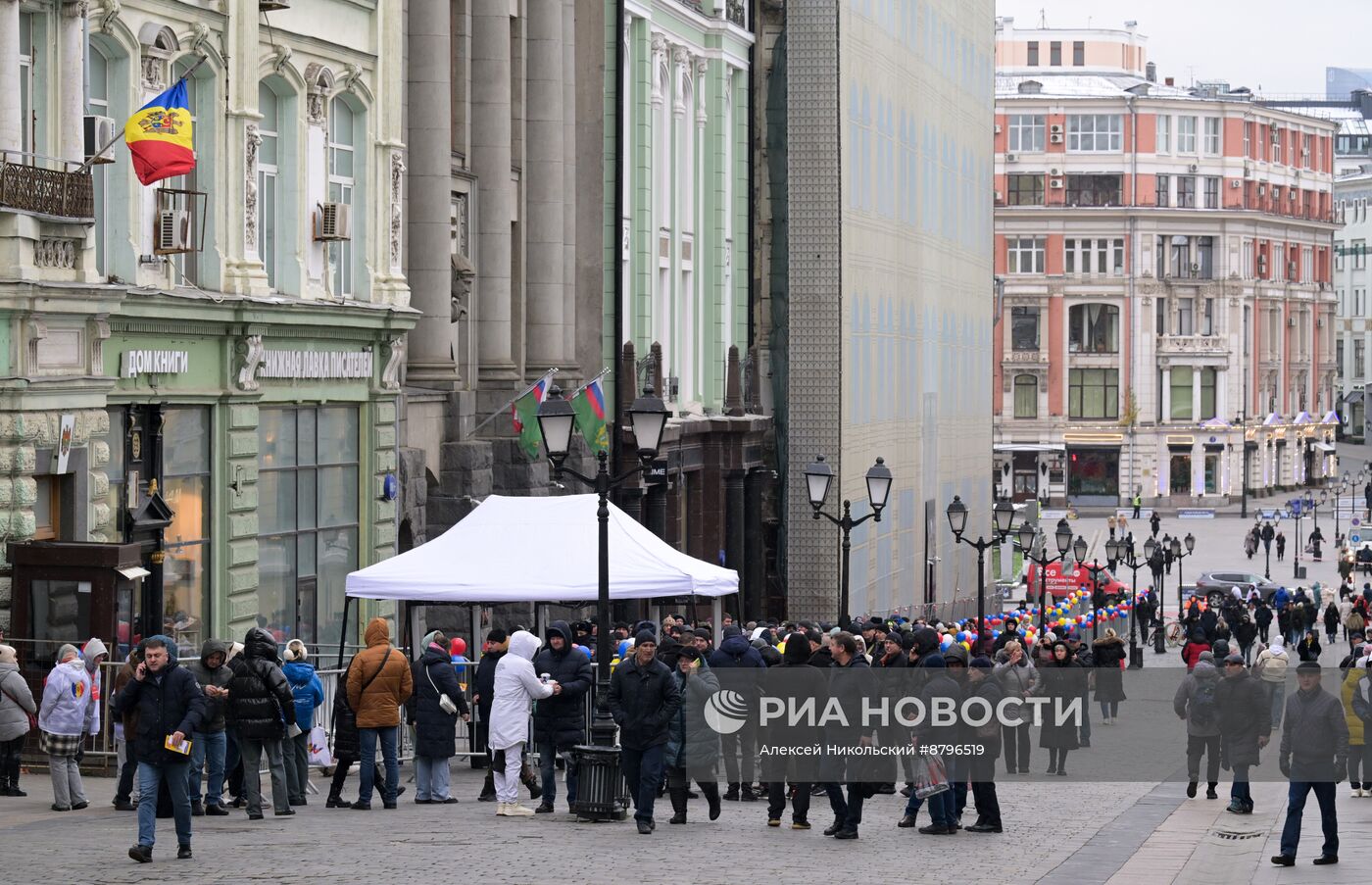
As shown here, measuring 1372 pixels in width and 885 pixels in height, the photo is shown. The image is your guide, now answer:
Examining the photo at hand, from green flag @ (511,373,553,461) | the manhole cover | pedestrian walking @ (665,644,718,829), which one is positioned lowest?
the manhole cover

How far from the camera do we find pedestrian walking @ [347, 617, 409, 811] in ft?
71.2

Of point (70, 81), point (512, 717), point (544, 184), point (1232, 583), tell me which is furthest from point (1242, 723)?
point (1232, 583)

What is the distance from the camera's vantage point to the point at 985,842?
20.9 metres

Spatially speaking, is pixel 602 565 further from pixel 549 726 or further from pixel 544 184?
pixel 544 184

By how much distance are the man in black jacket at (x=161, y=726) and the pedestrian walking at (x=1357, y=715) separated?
1128 centimetres

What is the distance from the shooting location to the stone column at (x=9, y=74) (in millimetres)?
24328

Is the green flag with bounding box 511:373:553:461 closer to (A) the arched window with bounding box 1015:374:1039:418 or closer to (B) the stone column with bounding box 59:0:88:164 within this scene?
(B) the stone column with bounding box 59:0:88:164

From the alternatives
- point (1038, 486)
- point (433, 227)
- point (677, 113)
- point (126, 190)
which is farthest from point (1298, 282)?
point (126, 190)

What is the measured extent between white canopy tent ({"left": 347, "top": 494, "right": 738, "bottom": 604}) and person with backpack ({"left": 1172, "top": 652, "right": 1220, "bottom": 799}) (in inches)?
198

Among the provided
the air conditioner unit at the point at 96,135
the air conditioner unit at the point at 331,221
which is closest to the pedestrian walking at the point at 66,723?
the air conditioner unit at the point at 96,135

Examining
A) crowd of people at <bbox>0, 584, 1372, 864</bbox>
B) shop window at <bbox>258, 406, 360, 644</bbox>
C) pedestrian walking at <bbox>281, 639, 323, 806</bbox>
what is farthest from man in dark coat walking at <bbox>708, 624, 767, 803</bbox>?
shop window at <bbox>258, 406, 360, 644</bbox>

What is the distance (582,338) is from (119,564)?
70.3 feet

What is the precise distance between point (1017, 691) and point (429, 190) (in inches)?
614

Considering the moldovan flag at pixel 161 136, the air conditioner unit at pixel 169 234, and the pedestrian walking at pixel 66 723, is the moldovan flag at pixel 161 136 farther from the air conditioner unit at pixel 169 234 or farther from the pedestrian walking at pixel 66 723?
the pedestrian walking at pixel 66 723
